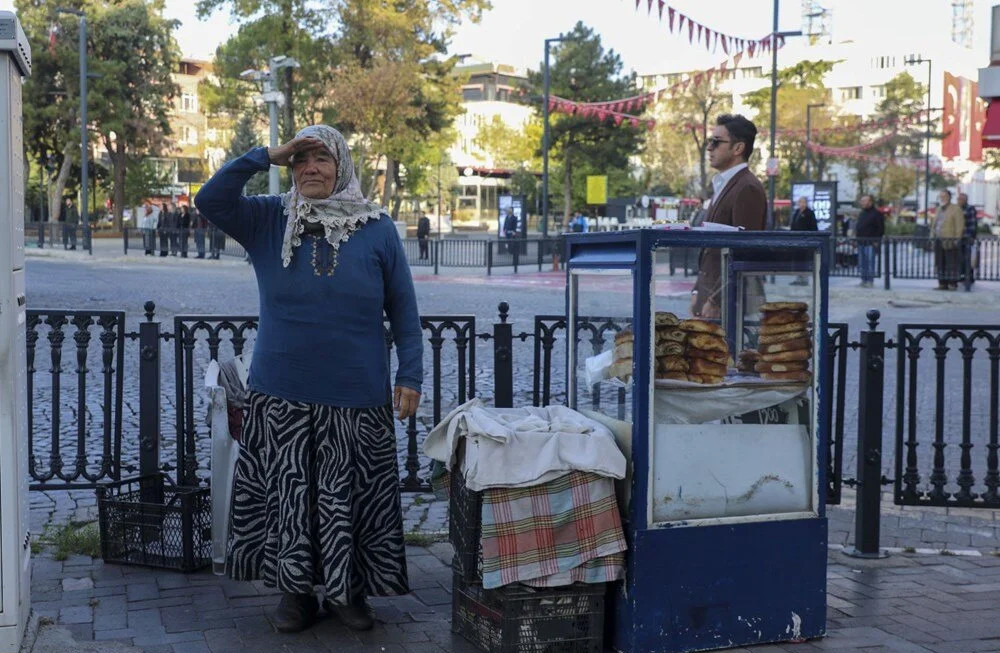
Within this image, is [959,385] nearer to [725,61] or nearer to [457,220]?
[725,61]

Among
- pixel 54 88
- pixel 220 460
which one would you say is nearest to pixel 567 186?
pixel 54 88

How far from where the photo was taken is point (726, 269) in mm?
4645

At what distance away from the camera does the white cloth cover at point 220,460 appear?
5.01 m

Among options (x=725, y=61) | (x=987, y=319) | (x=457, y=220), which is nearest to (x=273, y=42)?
(x=725, y=61)

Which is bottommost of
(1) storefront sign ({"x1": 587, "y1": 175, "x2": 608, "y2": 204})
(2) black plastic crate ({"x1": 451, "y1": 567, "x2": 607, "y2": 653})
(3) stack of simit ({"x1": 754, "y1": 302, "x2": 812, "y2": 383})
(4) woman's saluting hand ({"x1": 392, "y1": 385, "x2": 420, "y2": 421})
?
(2) black plastic crate ({"x1": 451, "y1": 567, "x2": 607, "y2": 653})

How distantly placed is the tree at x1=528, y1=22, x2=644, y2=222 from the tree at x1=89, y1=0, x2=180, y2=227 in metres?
20.9

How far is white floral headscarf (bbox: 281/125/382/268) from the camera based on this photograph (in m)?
4.50

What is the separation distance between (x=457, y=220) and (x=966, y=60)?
169ft

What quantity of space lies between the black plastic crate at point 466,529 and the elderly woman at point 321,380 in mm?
307

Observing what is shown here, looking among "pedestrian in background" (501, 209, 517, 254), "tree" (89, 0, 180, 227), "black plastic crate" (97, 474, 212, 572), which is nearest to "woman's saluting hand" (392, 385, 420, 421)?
"black plastic crate" (97, 474, 212, 572)

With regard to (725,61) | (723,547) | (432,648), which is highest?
(725,61)

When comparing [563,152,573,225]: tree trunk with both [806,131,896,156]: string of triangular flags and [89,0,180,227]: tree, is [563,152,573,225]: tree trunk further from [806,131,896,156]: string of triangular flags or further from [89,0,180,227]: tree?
[89,0,180,227]: tree

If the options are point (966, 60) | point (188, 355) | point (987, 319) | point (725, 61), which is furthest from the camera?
point (966, 60)

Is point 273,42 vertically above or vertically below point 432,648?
above
